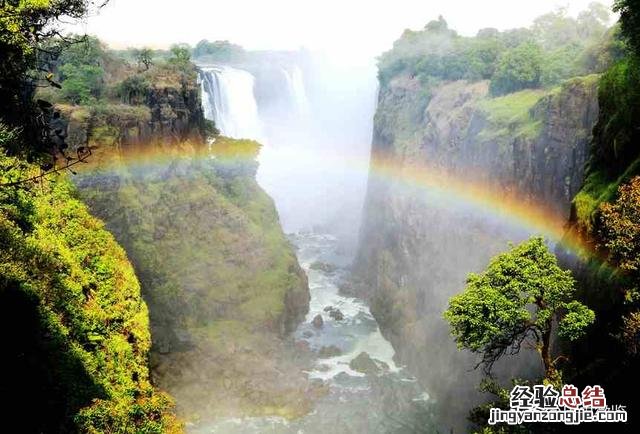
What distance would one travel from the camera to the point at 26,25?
1265 centimetres

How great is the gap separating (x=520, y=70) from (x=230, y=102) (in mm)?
38132

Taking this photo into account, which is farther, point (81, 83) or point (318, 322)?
point (318, 322)

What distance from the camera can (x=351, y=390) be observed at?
1767 inches

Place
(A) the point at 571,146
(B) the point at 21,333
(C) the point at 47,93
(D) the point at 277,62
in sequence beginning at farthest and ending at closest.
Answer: (D) the point at 277,62 → (C) the point at 47,93 → (A) the point at 571,146 → (B) the point at 21,333

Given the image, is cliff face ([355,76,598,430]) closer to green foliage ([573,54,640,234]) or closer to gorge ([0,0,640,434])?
gorge ([0,0,640,434])

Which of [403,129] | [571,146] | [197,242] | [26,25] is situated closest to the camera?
[26,25]

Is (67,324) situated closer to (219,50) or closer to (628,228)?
(628,228)

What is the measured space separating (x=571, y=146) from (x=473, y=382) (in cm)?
1948

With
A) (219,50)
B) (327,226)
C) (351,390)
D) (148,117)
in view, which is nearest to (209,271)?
(148,117)

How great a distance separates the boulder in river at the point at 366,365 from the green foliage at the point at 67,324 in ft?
93.6

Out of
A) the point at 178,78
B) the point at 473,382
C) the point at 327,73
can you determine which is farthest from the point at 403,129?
the point at 327,73

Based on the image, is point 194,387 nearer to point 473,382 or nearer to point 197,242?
point 197,242

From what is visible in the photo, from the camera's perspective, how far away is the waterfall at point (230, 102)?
68.2 m

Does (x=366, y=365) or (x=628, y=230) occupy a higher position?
(x=628, y=230)
